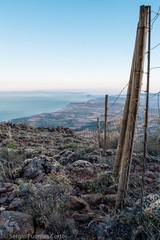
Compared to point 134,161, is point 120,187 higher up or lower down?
higher up

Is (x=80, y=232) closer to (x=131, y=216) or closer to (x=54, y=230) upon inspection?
(x=54, y=230)

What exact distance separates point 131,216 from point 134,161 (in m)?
2.35

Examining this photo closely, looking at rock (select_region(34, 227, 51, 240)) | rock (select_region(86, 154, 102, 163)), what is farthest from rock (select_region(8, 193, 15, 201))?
rock (select_region(86, 154, 102, 163))

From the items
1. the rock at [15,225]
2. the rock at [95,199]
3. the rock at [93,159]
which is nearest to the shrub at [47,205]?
the rock at [15,225]

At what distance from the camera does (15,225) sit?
1.80m

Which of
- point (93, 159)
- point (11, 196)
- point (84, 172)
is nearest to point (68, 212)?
point (11, 196)

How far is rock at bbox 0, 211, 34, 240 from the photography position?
5.65ft

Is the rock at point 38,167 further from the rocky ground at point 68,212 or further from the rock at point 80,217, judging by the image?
the rock at point 80,217

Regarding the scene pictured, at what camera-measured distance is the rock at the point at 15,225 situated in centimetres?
172

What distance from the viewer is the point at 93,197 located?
2395 mm

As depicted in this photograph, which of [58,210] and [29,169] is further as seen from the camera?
[29,169]

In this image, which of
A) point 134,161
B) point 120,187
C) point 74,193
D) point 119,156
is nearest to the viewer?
point 120,187

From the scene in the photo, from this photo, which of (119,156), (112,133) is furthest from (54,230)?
(112,133)

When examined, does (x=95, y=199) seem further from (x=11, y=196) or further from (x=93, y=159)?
(x=93, y=159)
